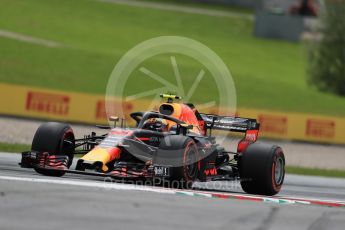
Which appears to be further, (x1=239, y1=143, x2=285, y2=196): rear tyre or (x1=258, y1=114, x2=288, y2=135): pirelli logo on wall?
(x1=258, y1=114, x2=288, y2=135): pirelli logo on wall

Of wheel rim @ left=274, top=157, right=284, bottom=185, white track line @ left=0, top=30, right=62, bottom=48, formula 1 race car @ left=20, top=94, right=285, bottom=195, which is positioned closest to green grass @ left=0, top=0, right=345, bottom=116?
white track line @ left=0, top=30, right=62, bottom=48

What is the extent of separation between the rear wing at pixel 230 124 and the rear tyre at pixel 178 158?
8.51ft

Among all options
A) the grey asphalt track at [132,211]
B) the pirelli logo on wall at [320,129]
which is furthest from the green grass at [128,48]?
the grey asphalt track at [132,211]

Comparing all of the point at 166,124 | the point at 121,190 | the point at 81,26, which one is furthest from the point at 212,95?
the point at 121,190

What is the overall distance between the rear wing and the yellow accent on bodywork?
306cm

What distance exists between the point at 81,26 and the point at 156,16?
392 inches

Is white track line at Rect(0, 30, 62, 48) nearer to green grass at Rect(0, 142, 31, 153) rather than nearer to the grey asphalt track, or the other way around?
green grass at Rect(0, 142, 31, 153)

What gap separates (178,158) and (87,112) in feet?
73.7

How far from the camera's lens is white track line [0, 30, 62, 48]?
5734 centimetres

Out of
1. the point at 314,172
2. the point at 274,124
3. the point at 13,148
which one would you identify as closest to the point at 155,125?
the point at 13,148

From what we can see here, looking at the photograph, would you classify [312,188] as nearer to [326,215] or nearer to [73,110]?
[326,215]

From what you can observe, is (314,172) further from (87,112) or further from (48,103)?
(48,103)

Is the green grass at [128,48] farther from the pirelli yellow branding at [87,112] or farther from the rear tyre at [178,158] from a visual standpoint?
the rear tyre at [178,158]

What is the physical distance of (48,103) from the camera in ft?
120
